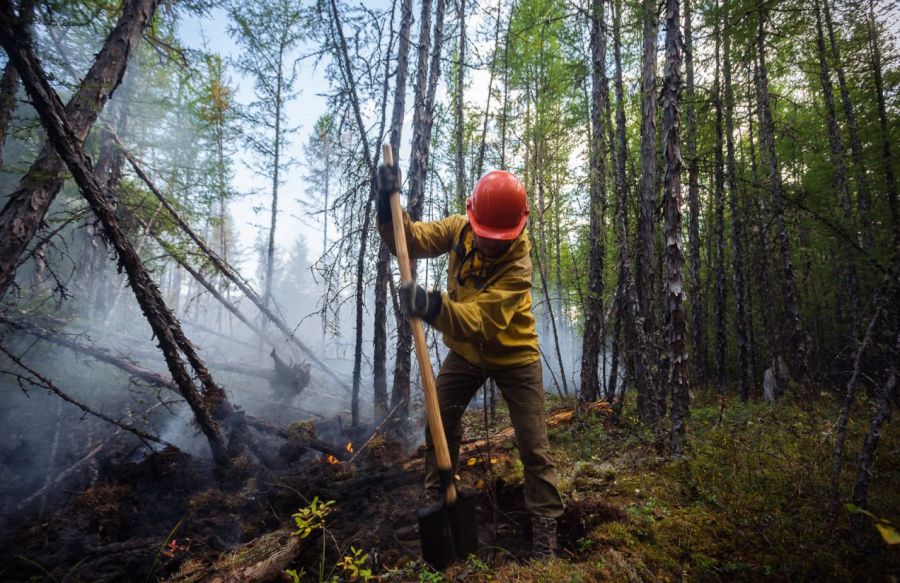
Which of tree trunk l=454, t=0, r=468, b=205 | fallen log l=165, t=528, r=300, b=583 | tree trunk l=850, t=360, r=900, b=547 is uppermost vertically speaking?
tree trunk l=454, t=0, r=468, b=205

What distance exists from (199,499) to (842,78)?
Result: 15389mm

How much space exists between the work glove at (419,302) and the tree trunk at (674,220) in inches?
119

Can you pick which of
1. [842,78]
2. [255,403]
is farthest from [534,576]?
[842,78]

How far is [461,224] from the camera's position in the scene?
3311 millimetres

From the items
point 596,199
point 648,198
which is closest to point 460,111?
point 596,199

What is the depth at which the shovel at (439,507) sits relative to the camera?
2.47 metres

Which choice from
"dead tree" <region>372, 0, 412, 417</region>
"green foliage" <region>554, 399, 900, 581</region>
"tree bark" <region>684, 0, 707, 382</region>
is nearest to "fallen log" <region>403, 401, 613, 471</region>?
"green foliage" <region>554, 399, 900, 581</region>

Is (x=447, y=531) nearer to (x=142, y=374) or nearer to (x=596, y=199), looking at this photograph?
(x=596, y=199)

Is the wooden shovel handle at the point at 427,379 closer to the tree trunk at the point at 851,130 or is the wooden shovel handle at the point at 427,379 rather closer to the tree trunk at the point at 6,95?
the tree trunk at the point at 6,95

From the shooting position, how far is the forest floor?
87.0 inches

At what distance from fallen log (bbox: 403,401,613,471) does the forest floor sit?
13cm

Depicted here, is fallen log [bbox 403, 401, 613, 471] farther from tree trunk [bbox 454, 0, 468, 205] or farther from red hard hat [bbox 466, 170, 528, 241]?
tree trunk [bbox 454, 0, 468, 205]

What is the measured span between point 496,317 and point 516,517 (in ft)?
6.87

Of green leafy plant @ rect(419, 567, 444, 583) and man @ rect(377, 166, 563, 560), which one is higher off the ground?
man @ rect(377, 166, 563, 560)
